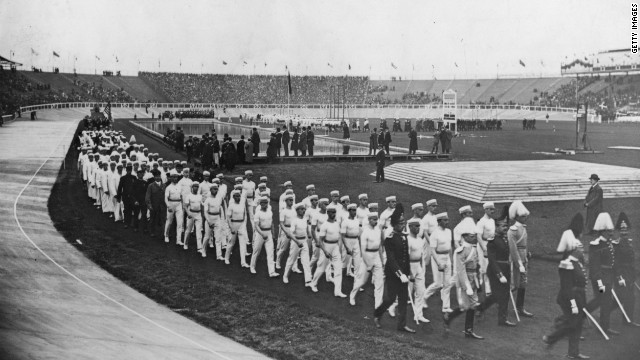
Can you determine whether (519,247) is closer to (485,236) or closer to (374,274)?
(485,236)

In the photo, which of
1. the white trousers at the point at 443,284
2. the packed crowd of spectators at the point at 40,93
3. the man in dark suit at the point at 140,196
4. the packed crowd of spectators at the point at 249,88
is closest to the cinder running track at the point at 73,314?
the man in dark suit at the point at 140,196

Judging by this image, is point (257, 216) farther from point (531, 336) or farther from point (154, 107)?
point (154, 107)

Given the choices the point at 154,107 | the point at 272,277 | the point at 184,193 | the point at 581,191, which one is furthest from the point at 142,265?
the point at 154,107

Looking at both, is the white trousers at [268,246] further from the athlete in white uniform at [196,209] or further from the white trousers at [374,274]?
the athlete in white uniform at [196,209]

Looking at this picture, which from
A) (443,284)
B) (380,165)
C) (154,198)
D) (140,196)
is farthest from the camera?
(380,165)

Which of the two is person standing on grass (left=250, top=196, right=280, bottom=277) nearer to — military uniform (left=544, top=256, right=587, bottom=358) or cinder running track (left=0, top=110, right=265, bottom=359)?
cinder running track (left=0, top=110, right=265, bottom=359)

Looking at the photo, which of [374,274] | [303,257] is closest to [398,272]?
[374,274]
